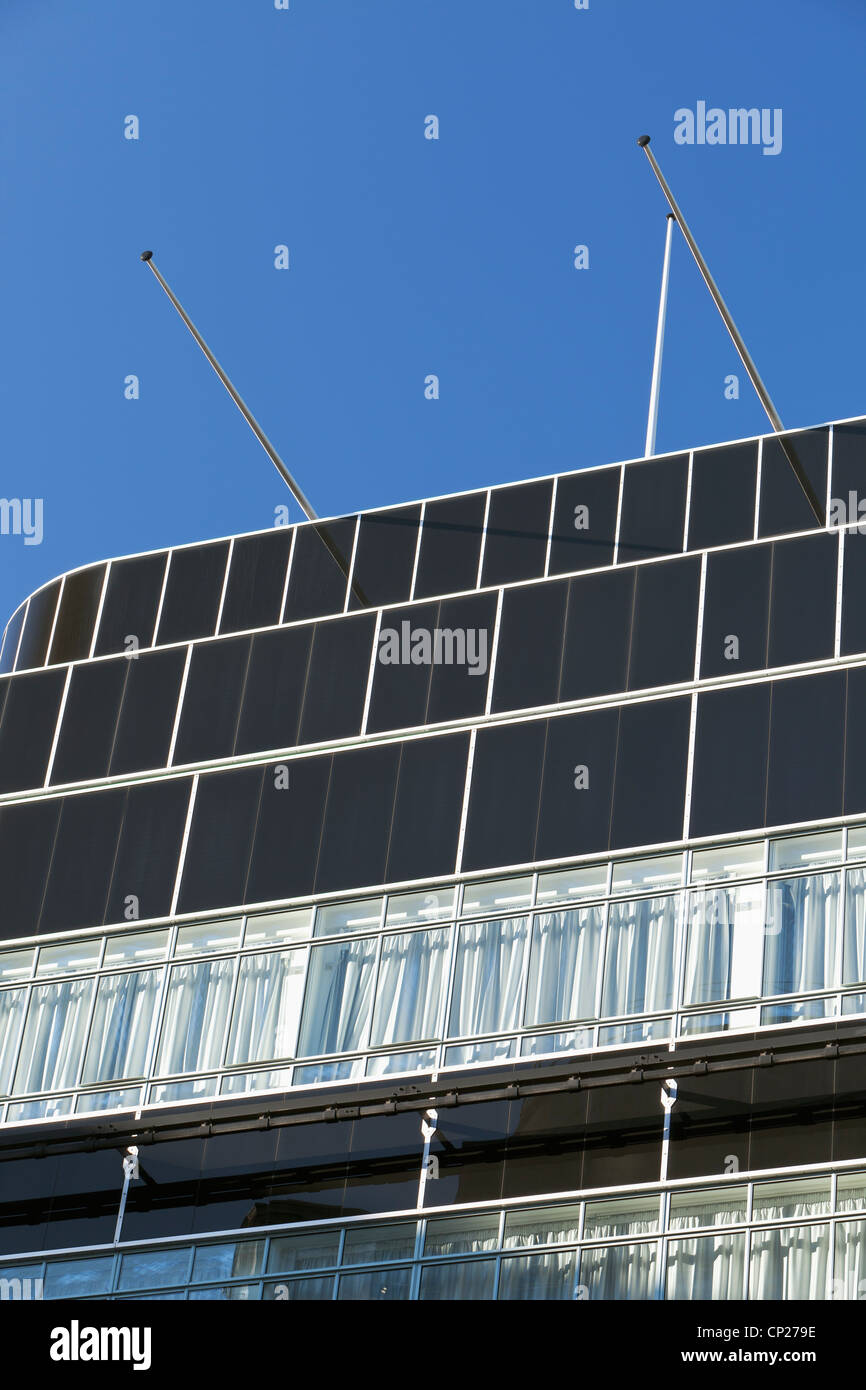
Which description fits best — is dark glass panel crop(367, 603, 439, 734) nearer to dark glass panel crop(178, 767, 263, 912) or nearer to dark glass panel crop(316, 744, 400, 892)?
dark glass panel crop(316, 744, 400, 892)

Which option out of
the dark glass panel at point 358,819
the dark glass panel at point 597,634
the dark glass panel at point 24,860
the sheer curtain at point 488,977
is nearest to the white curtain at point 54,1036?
the dark glass panel at point 24,860

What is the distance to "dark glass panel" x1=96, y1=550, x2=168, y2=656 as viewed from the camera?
35.9m

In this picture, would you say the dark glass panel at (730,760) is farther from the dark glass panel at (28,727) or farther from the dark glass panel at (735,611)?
the dark glass panel at (28,727)

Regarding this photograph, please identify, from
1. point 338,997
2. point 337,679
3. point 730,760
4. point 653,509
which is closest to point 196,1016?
point 338,997

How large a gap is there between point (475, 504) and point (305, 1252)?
12.6 meters

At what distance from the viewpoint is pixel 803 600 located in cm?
2994

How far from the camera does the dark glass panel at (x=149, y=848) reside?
102 ft

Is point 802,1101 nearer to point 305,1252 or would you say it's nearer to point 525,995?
point 525,995

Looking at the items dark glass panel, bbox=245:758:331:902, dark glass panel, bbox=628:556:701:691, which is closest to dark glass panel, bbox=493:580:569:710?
dark glass panel, bbox=628:556:701:691

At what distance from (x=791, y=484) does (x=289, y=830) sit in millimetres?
8975

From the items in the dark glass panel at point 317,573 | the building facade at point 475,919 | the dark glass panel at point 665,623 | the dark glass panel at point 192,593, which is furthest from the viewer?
the dark glass panel at point 192,593

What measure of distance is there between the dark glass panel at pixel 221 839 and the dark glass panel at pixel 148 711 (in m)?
1.39

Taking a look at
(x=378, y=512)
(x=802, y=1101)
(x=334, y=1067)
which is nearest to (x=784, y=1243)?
(x=802, y=1101)
